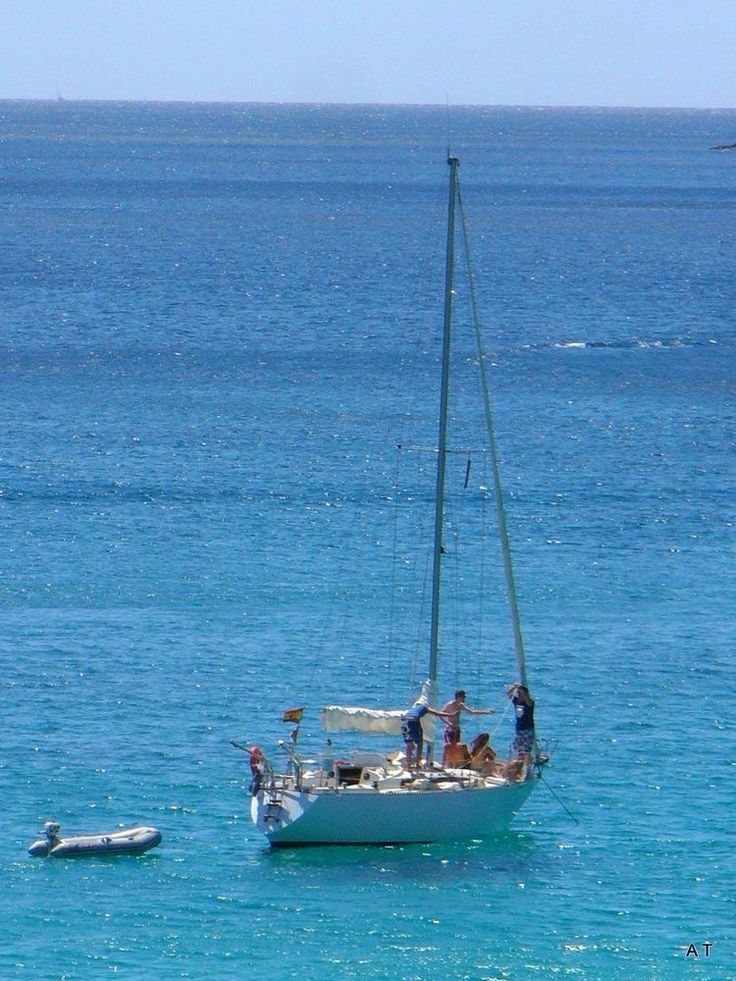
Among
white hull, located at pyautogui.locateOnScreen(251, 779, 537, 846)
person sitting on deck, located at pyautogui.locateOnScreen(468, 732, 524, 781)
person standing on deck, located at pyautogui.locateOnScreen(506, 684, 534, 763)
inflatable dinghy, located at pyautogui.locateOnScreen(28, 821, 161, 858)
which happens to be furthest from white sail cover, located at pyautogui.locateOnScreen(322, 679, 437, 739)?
inflatable dinghy, located at pyautogui.locateOnScreen(28, 821, 161, 858)

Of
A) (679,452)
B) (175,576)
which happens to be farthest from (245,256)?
(175,576)

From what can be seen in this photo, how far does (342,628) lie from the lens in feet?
169

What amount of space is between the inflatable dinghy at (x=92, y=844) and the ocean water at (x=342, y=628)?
0.28 m

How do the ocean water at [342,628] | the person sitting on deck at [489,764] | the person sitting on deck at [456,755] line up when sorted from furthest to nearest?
the person sitting on deck at [456,755], the person sitting on deck at [489,764], the ocean water at [342,628]

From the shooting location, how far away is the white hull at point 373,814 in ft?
117

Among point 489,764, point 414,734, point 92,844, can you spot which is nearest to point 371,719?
point 414,734

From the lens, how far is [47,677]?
154 ft

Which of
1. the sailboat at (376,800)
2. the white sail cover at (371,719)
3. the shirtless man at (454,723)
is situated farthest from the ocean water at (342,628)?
the white sail cover at (371,719)

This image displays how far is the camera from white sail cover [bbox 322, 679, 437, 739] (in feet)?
124

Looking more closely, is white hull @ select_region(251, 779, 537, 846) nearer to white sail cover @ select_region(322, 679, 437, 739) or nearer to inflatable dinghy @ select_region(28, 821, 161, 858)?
white sail cover @ select_region(322, 679, 437, 739)

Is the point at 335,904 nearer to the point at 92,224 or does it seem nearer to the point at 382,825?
the point at 382,825

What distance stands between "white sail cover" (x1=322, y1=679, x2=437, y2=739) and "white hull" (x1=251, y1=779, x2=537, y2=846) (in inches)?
72.1

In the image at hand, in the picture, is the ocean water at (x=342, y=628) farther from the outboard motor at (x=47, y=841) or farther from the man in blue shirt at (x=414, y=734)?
the man in blue shirt at (x=414, y=734)

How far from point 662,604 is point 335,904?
74.7ft
